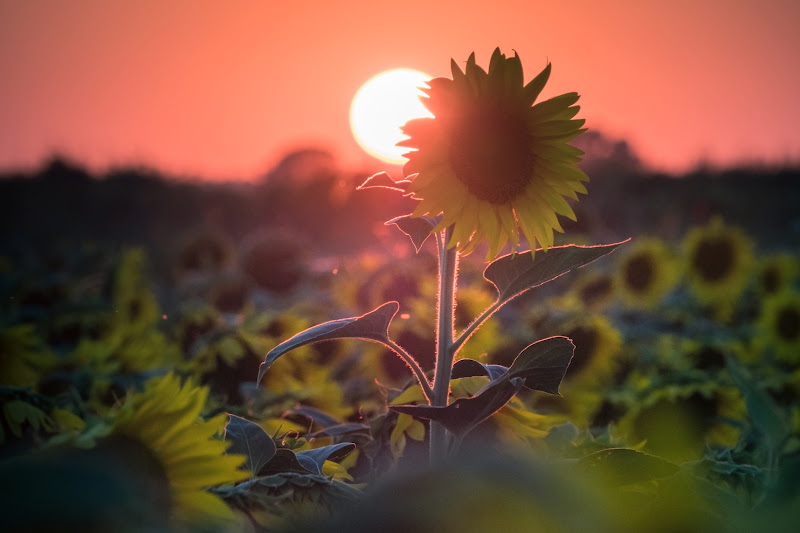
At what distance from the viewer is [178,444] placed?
0.42 metres

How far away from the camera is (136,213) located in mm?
15031

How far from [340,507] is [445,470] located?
22 cm

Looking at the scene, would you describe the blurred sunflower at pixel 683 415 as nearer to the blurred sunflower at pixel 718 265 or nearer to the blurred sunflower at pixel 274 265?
the blurred sunflower at pixel 718 265

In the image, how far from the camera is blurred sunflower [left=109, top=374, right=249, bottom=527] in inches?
16.1

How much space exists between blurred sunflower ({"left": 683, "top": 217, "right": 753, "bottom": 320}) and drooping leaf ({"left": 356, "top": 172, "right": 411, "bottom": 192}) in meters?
3.28

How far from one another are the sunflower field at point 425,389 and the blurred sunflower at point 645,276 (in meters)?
0.01

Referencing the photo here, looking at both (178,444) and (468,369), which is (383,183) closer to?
(468,369)

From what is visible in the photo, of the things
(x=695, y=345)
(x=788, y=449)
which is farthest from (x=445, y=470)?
(x=695, y=345)

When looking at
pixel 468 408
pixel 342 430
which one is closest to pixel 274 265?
pixel 342 430

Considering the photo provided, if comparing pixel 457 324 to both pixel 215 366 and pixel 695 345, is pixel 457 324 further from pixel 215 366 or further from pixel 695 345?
pixel 215 366

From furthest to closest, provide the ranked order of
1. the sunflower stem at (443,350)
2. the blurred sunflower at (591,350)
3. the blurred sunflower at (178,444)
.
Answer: the blurred sunflower at (591,350) → the sunflower stem at (443,350) → the blurred sunflower at (178,444)

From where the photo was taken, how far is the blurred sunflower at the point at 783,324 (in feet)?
8.68

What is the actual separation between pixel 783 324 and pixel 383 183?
8.56 feet

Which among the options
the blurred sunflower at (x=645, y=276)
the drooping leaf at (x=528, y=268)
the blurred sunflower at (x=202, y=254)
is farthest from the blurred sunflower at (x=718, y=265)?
the drooping leaf at (x=528, y=268)
